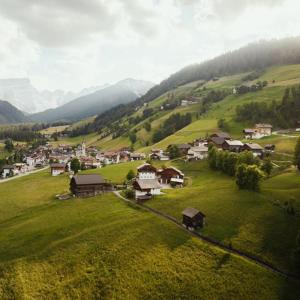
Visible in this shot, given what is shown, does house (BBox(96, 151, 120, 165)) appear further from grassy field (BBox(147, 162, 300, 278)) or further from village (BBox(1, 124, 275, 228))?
grassy field (BBox(147, 162, 300, 278))

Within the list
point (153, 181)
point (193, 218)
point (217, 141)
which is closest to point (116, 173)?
point (153, 181)

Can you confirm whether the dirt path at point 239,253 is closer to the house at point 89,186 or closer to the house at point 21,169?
the house at point 89,186

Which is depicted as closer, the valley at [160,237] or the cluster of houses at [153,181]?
the valley at [160,237]

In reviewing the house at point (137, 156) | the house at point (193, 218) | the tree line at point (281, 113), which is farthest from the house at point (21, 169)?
the house at point (193, 218)

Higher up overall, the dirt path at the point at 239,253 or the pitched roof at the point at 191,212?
the pitched roof at the point at 191,212

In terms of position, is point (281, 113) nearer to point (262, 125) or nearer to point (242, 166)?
point (262, 125)

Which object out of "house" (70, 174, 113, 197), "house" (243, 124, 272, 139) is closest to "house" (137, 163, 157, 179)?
"house" (70, 174, 113, 197)
